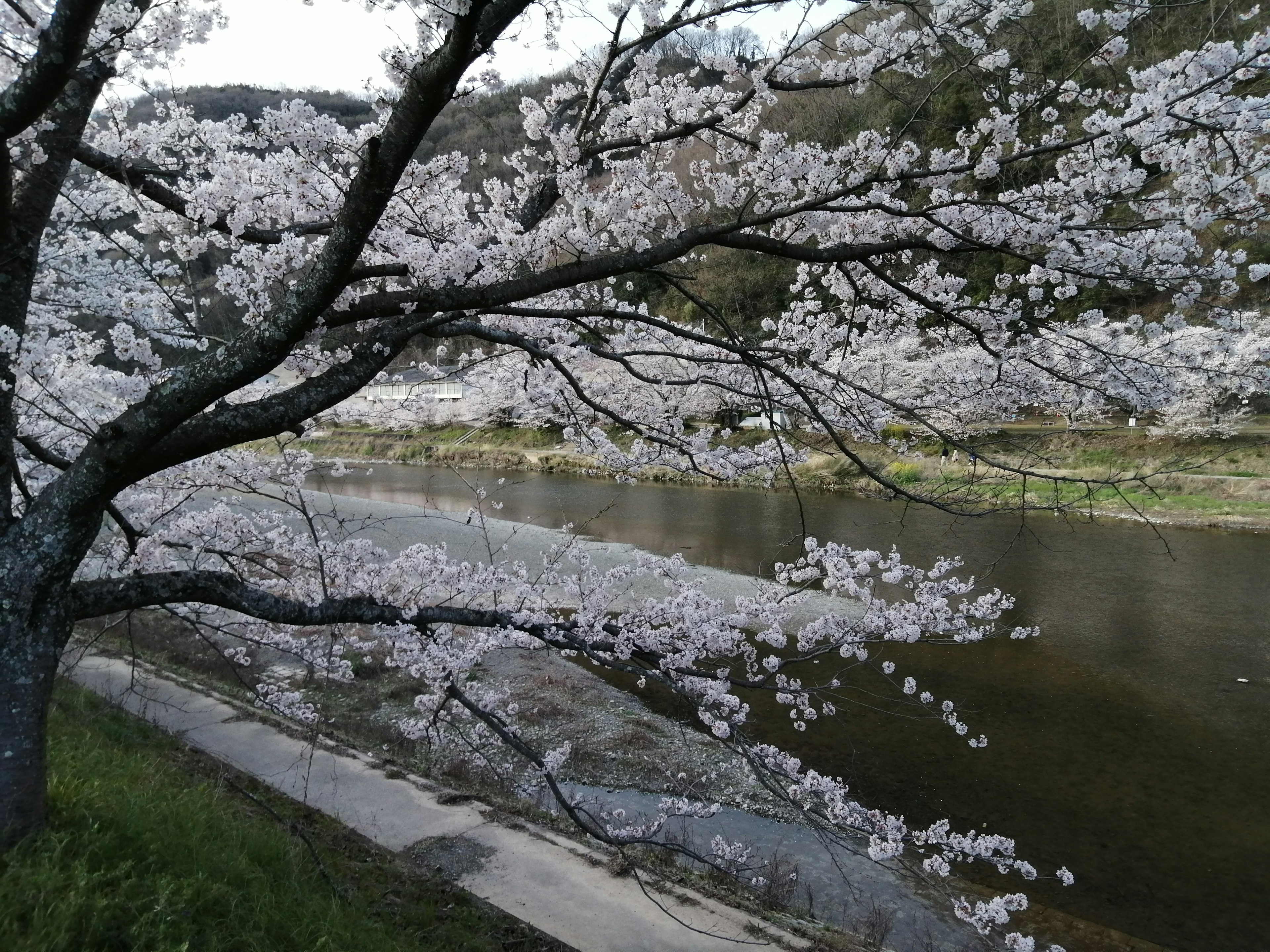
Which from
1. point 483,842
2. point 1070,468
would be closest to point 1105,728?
point 483,842

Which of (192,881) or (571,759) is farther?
(571,759)

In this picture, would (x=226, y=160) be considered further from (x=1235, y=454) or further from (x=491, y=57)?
(x=1235, y=454)

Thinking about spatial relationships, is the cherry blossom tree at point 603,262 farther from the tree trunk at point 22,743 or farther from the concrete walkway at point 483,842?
the concrete walkway at point 483,842

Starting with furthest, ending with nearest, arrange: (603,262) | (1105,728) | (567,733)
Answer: (567,733)
(1105,728)
(603,262)

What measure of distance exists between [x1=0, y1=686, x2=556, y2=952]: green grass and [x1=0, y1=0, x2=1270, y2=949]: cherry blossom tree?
339mm

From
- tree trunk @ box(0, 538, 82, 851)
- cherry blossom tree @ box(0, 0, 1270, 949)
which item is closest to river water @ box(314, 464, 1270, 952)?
cherry blossom tree @ box(0, 0, 1270, 949)

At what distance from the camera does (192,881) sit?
2754 millimetres

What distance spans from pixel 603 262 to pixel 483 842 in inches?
169

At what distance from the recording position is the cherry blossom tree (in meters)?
2.66

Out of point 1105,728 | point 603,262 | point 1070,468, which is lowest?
point 1105,728

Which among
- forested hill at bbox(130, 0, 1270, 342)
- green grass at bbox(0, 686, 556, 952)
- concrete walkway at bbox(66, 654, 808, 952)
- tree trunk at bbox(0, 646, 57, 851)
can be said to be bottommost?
concrete walkway at bbox(66, 654, 808, 952)

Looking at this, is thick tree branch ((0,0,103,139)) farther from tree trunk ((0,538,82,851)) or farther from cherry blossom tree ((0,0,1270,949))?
tree trunk ((0,538,82,851))

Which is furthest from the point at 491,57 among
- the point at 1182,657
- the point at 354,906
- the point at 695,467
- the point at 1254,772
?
the point at 1182,657

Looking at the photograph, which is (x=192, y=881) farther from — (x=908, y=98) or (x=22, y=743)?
(x=908, y=98)
